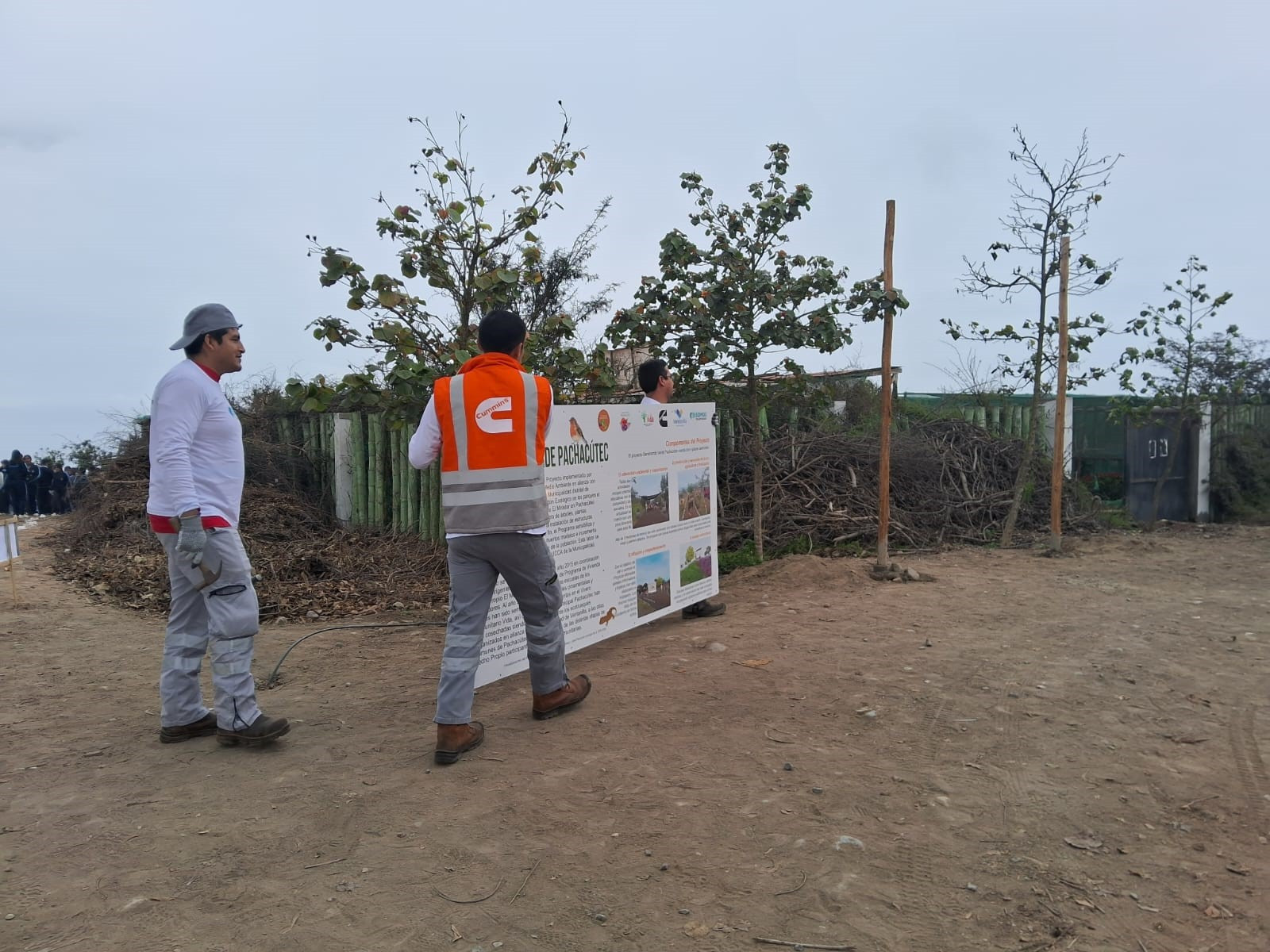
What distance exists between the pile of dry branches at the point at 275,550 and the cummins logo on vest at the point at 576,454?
10.9ft

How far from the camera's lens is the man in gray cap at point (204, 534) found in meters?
3.88

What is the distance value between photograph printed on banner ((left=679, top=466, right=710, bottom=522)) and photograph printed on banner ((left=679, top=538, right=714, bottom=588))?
8.6 inches

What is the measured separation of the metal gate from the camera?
14.0 m

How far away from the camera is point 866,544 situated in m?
10.2

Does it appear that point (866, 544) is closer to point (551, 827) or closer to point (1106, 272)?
point (1106, 272)

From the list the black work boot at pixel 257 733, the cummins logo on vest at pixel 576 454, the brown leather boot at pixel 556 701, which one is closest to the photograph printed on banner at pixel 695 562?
the cummins logo on vest at pixel 576 454

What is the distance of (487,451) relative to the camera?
158 inches

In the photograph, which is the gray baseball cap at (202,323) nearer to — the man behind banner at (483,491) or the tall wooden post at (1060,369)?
the man behind banner at (483,491)

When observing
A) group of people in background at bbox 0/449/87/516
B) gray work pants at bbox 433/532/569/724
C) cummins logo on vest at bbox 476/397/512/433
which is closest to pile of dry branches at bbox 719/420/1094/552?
gray work pants at bbox 433/532/569/724

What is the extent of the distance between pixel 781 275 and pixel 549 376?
106 inches

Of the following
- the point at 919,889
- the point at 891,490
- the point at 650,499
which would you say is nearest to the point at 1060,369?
the point at 891,490

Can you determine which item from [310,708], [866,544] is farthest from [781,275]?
[310,708]

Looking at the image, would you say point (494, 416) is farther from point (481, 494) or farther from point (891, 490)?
point (891, 490)

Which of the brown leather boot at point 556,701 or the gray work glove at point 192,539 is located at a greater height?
A: the gray work glove at point 192,539
